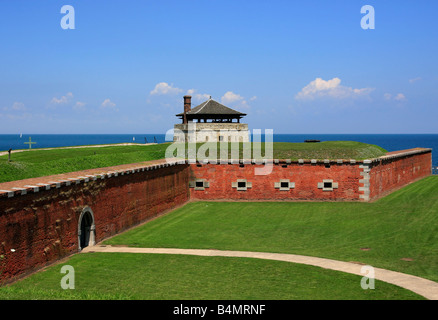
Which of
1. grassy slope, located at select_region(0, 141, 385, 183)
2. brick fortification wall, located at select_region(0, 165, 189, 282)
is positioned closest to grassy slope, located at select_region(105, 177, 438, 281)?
brick fortification wall, located at select_region(0, 165, 189, 282)

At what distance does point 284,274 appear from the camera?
50.7ft

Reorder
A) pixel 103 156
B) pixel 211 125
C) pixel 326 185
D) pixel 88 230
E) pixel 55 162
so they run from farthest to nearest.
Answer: pixel 211 125 → pixel 326 185 → pixel 103 156 → pixel 55 162 → pixel 88 230

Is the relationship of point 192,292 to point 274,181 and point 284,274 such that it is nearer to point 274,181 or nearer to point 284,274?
point 284,274

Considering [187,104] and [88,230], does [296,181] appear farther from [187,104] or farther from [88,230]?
[187,104]

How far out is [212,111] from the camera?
52.2m

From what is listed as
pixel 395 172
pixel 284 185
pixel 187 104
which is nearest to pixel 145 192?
pixel 284 185

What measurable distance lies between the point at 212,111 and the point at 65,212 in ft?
116

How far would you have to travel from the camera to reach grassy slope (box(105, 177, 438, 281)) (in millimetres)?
18250

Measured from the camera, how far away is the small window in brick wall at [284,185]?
Answer: 32875 millimetres

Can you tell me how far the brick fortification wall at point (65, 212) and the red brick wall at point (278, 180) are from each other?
621 cm

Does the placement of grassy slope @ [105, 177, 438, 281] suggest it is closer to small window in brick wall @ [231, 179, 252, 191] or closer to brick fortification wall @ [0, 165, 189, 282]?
brick fortification wall @ [0, 165, 189, 282]

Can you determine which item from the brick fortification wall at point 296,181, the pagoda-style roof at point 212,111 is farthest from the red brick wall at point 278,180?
the pagoda-style roof at point 212,111

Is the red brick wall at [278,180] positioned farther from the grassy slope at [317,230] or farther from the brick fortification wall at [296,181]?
the grassy slope at [317,230]

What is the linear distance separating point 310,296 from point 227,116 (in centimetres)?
4099
